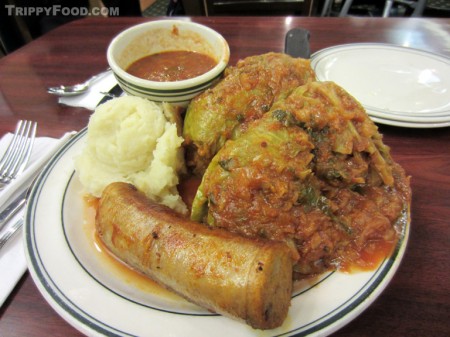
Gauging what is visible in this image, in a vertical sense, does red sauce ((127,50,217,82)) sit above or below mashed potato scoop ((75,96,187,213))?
above

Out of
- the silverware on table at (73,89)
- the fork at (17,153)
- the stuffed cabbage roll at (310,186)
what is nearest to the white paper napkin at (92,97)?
the silverware on table at (73,89)

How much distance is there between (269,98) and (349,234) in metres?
0.77

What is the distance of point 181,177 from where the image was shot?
2.01m

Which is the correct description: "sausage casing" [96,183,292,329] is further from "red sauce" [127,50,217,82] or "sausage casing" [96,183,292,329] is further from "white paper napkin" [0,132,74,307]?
"red sauce" [127,50,217,82]

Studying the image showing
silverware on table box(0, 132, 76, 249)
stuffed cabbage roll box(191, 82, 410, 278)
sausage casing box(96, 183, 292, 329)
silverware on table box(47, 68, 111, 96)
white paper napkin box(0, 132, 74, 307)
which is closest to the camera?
sausage casing box(96, 183, 292, 329)

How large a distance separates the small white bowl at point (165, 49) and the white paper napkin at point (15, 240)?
634 millimetres

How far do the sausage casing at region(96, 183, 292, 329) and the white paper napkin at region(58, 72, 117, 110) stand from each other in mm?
1528

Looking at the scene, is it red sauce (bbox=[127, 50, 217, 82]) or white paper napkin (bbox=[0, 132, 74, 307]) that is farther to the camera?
red sauce (bbox=[127, 50, 217, 82])

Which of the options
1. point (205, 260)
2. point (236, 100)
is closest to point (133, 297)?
point (205, 260)

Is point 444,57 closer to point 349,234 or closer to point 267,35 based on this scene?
point 267,35

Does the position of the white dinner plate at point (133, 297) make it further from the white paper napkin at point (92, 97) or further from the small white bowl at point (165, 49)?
the white paper napkin at point (92, 97)

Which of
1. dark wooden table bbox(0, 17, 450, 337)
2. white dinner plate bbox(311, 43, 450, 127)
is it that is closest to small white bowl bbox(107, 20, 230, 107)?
dark wooden table bbox(0, 17, 450, 337)

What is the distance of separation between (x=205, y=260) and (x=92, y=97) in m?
2.07

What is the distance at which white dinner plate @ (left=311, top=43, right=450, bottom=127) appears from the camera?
240 cm
